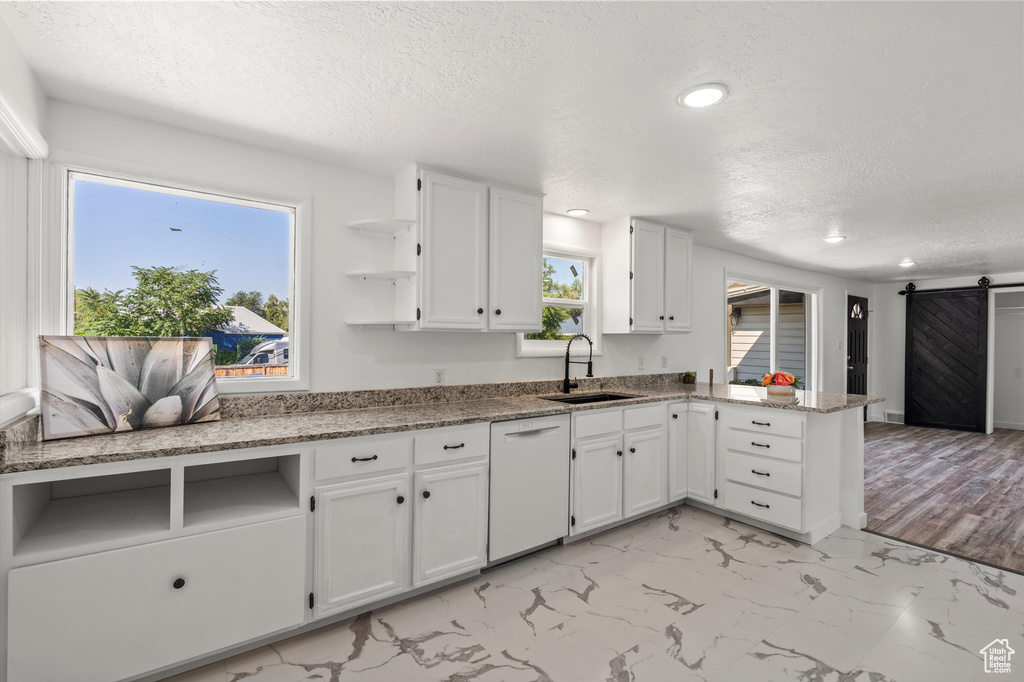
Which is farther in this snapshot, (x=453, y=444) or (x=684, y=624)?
(x=453, y=444)

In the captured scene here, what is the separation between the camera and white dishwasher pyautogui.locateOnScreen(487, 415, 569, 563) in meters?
2.68

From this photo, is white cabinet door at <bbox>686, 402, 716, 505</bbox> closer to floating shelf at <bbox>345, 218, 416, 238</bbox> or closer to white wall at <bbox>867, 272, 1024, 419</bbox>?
floating shelf at <bbox>345, 218, 416, 238</bbox>

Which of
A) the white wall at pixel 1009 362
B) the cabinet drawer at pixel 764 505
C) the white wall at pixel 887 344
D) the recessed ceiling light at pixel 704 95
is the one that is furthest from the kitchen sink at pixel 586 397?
the white wall at pixel 1009 362

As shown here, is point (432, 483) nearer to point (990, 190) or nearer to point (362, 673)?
point (362, 673)

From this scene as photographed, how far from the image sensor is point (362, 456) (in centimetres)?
223

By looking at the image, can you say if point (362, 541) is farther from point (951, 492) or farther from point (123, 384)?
point (951, 492)

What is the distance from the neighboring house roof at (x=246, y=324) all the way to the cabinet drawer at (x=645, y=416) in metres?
2.27

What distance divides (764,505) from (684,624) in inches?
55.1

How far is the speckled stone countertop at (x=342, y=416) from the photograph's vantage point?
1.76 m

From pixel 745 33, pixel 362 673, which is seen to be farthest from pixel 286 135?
pixel 362 673

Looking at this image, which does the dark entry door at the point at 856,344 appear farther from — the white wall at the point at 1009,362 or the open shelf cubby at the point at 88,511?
the open shelf cubby at the point at 88,511

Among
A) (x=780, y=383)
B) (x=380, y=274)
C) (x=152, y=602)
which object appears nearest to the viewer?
(x=152, y=602)

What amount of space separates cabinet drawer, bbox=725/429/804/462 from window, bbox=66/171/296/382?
2.96 m

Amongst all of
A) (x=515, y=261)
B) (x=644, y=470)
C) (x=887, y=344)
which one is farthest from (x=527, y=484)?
(x=887, y=344)
